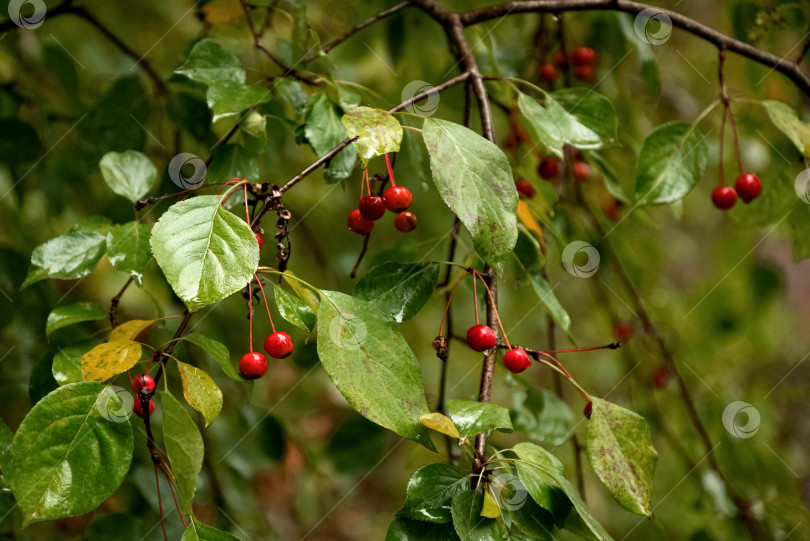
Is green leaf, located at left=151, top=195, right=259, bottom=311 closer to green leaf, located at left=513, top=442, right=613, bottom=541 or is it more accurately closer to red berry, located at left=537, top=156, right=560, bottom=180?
green leaf, located at left=513, top=442, right=613, bottom=541

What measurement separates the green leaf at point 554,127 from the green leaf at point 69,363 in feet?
2.39

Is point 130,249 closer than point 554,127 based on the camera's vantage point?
Yes

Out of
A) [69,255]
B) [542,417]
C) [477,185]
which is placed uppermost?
[477,185]

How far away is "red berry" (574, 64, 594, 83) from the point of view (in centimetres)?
162

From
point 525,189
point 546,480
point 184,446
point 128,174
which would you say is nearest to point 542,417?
point 525,189

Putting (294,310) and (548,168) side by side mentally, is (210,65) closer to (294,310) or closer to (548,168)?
(294,310)

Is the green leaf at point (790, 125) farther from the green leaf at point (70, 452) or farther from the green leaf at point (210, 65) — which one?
the green leaf at point (70, 452)

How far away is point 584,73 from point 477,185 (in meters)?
1.05

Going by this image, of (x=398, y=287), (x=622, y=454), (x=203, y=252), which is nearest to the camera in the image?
(x=203, y=252)

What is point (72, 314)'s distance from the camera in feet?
3.06

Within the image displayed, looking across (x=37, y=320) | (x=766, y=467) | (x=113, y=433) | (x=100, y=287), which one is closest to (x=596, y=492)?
(x=766, y=467)

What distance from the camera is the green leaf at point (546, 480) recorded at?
69cm

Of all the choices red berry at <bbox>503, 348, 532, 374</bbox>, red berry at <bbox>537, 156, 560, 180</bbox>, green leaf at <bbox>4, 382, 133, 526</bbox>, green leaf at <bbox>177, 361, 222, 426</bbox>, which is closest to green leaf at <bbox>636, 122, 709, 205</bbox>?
red berry at <bbox>537, 156, 560, 180</bbox>

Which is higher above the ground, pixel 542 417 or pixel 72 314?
pixel 72 314
